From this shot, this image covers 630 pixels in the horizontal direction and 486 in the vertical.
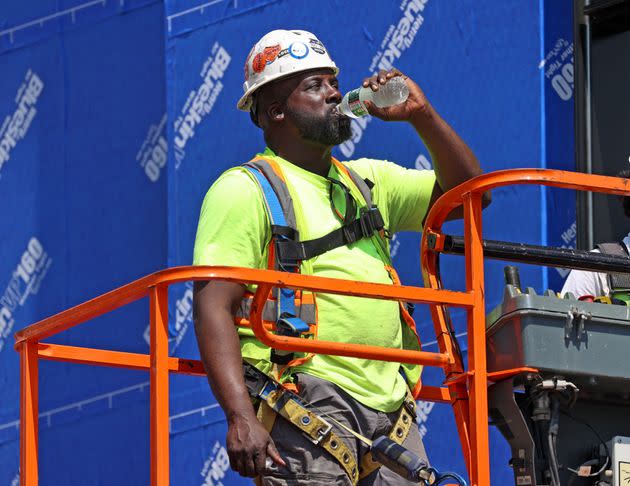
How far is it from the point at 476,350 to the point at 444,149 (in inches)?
35.2

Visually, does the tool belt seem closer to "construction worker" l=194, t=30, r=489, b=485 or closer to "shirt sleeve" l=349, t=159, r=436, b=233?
"construction worker" l=194, t=30, r=489, b=485

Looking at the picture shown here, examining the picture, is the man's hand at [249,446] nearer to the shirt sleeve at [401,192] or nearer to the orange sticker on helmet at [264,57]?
the shirt sleeve at [401,192]

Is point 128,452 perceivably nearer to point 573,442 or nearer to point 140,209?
point 140,209

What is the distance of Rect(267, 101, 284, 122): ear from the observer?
5.26m

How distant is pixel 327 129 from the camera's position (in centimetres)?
514

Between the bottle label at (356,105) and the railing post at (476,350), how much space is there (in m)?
0.60

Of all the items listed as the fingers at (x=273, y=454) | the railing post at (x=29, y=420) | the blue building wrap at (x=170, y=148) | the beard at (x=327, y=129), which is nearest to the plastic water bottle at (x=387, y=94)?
the beard at (x=327, y=129)

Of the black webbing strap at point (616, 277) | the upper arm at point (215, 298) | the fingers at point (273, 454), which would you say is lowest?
the fingers at point (273, 454)

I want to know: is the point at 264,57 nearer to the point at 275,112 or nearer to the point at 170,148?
the point at 275,112

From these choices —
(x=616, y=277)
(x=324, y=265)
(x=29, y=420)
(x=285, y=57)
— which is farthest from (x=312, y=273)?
(x=616, y=277)

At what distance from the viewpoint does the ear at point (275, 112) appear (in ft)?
17.3

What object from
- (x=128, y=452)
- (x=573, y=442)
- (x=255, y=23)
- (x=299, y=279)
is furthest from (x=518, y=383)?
(x=128, y=452)

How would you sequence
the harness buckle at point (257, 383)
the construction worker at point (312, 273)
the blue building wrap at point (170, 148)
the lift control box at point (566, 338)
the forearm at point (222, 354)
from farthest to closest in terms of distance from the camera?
1. the blue building wrap at point (170, 148)
2. the harness buckle at point (257, 383)
3. the construction worker at point (312, 273)
4. the forearm at point (222, 354)
5. the lift control box at point (566, 338)

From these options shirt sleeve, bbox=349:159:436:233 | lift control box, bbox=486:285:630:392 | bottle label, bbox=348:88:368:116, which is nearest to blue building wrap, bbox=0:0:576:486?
shirt sleeve, bbox=349:159:436:233
